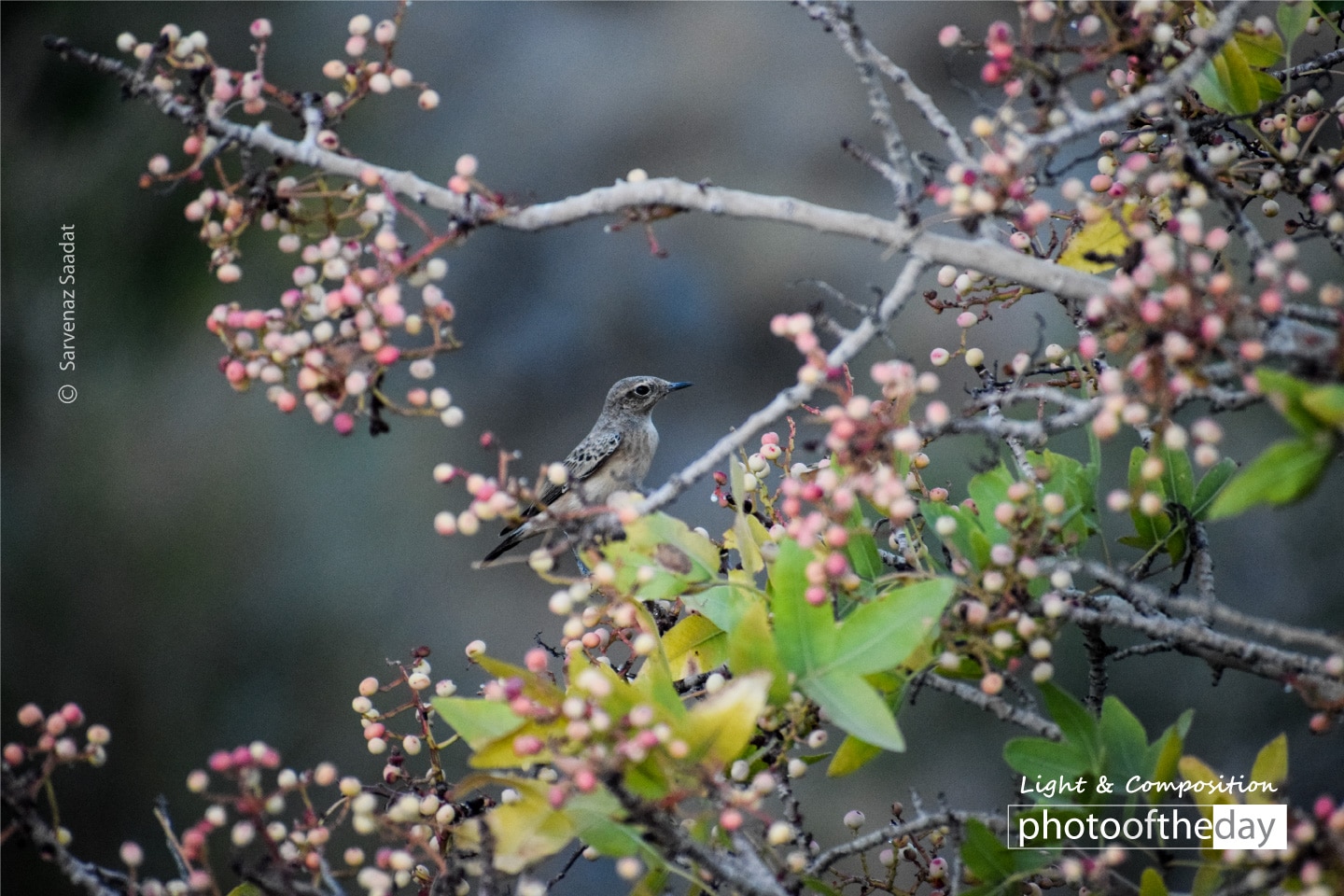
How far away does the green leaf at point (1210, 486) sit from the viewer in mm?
2191

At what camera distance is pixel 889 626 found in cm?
170

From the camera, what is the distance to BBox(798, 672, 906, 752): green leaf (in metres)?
1.59

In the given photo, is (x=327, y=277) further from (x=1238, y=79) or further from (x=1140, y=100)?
(x=1238, y=79)

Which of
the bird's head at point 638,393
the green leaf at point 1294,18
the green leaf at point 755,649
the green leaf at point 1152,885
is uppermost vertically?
the bird's head at point 638,393

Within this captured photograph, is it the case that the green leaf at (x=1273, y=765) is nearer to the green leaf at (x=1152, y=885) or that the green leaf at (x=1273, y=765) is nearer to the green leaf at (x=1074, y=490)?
the green leaf at (x=1152, y=885)

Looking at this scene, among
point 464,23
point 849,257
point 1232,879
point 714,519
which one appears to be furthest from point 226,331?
point 464,23

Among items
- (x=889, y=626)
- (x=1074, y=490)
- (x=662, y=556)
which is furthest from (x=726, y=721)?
(x=1074, y=490)

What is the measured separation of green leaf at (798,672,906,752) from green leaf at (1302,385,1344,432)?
0.61 metres

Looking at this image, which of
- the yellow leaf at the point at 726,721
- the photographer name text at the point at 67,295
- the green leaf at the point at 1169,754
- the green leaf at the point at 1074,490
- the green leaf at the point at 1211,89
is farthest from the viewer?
the photographer name text at the point at 67,295

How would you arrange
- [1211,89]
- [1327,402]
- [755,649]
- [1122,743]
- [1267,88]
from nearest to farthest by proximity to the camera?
[1327,402], [755,649], [1122,743], [1211,89], [1267,88]

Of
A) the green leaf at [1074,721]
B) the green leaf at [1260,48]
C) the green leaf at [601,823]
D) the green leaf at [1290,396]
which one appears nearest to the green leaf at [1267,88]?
the green leaf at [1260,48]

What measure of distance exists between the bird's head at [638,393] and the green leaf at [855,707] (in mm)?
3319

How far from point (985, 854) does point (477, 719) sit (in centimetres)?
75

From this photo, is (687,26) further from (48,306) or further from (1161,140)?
(1161,140)
